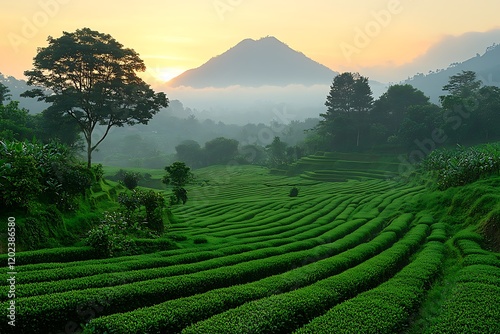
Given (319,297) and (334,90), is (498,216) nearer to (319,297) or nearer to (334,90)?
(319,297)

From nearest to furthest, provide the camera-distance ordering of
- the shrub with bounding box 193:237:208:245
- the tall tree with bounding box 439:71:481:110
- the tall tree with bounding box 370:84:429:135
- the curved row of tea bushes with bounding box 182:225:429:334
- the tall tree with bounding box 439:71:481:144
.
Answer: the curved row of tea bushes with bounding box 182:225:429:334 < the shrub with bounding box 193:237:208:245 < the tall tree with bounding box 439:71:481:144 < the tall tree with bounding box 439:71:481:110 < the tall tree with bounding box 370:84:429:135

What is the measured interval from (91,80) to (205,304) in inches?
1184

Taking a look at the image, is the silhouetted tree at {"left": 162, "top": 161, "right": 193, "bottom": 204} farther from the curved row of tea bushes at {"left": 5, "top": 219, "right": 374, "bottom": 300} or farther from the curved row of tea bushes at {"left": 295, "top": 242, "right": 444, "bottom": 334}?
the curved row of tea bushes at {"left": 295, "top": 242, "right": 444, "bottom": 334}

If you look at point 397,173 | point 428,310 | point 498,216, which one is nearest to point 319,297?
point 428,310

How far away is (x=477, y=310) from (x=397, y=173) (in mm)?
60777

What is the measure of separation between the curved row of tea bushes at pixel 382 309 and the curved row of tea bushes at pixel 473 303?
1041 mm

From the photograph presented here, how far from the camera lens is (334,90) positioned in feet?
355

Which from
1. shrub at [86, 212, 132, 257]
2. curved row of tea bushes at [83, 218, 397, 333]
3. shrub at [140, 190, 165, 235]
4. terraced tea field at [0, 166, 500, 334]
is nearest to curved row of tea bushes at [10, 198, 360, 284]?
terraced tea field at [0, 166, 500, 334]

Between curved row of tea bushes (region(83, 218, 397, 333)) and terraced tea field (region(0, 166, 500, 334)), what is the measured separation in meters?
A: 0.04

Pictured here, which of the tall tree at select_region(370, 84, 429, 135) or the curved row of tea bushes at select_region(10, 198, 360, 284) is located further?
the tall tree at select_region(370, 84, 429, 135)

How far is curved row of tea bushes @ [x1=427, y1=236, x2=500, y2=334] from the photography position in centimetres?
1056

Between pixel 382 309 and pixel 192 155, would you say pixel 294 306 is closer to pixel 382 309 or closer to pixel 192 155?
pixel 382 309

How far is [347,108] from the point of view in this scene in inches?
4235

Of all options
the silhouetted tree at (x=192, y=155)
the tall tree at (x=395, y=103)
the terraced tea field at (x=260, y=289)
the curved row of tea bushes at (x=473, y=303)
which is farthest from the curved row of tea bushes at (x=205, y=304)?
the silhouetted tree at (x=192, y=155)
